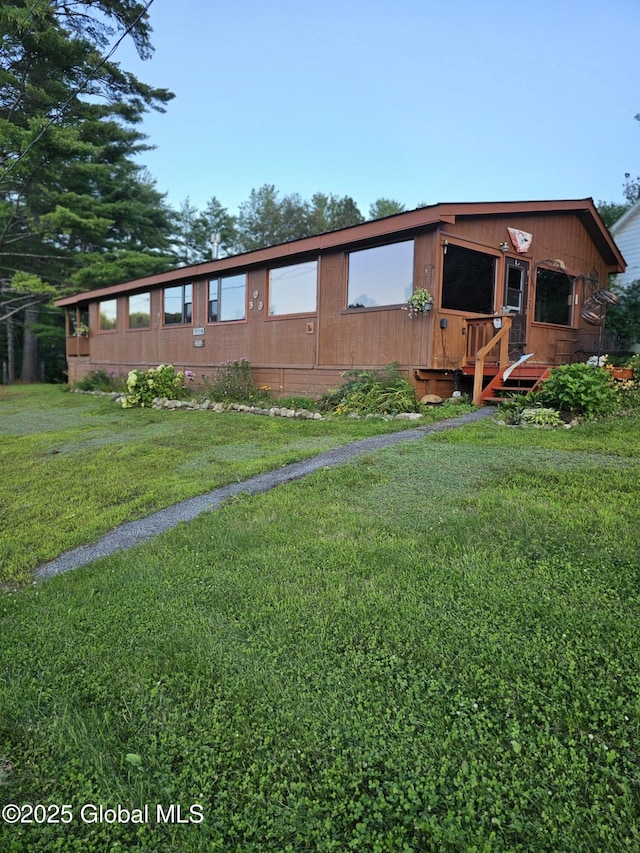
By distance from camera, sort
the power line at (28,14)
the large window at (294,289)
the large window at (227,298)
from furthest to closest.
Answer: the large window at (227,298), the power line at (28,14), the large window at (294,289)

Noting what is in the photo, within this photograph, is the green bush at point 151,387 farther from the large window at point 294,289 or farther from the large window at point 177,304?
the large window at point 294,289

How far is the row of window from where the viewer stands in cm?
855

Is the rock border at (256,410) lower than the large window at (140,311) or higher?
lower

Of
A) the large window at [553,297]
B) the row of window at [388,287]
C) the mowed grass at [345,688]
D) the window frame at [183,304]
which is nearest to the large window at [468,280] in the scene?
the row of window at [388,287]

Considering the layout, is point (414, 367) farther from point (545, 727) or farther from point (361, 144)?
point (361, 144)

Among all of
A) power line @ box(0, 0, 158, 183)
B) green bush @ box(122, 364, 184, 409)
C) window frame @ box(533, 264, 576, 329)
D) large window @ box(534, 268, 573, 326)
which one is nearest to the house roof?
window frame @ box(533, 264, 576, 329)

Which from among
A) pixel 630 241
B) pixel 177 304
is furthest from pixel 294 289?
pixel 630 241

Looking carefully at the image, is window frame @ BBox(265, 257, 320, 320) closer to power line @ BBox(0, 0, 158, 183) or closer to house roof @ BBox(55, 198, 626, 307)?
house roof @ BBox(55, 198, 626, 307)

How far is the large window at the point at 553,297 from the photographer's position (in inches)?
406

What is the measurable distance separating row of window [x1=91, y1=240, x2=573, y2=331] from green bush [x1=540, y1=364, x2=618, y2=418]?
2548 millimetres

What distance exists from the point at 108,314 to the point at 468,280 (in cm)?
1289

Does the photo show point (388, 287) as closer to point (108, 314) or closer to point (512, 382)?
point (512, 382)

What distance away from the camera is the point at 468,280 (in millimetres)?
8797

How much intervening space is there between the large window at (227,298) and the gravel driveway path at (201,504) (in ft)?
22.9
